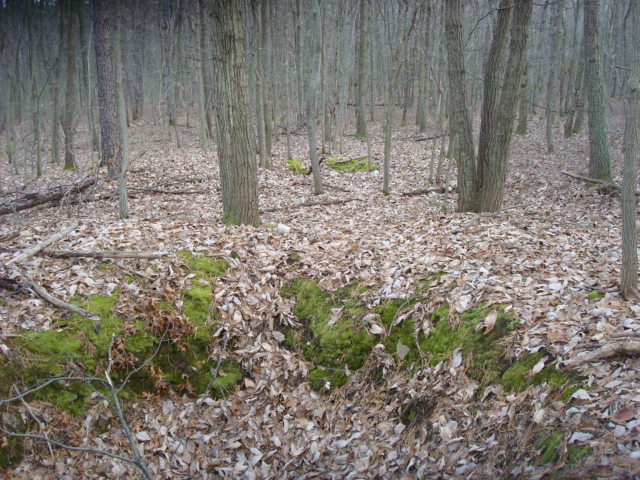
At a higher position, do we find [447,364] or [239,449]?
[447,364]

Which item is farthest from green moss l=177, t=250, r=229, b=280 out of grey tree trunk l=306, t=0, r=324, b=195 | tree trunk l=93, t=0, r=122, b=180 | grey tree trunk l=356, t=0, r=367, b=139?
grey tree trunk l=356, t=0, r=367, b=139

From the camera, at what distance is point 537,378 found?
3.56 m

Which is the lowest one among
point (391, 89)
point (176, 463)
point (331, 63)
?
point (176, 463)

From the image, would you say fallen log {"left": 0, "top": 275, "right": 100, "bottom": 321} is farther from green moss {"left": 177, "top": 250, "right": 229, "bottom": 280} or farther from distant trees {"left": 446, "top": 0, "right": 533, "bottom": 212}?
distant trees {"left": 446, "top": 0, "right": 533, "bottom": 212}

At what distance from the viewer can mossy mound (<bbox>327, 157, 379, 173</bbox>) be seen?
14.5 meters

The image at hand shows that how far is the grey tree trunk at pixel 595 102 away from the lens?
10.0 meters

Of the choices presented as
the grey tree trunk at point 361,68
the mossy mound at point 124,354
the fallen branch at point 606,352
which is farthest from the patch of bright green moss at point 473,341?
the grey tree trunk at point 361,68

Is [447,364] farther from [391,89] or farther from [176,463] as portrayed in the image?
[391,89]

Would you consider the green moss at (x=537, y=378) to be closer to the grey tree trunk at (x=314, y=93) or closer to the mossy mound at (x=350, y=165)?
the grey tree trunk at (x=314, y=93)

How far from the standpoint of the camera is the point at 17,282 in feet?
15.5

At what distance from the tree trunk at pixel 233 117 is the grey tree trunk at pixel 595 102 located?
306 inches

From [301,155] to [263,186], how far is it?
203 inches

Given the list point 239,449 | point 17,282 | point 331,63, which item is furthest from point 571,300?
point 331,63

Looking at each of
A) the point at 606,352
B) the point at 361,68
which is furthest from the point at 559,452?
the point at 361,68
